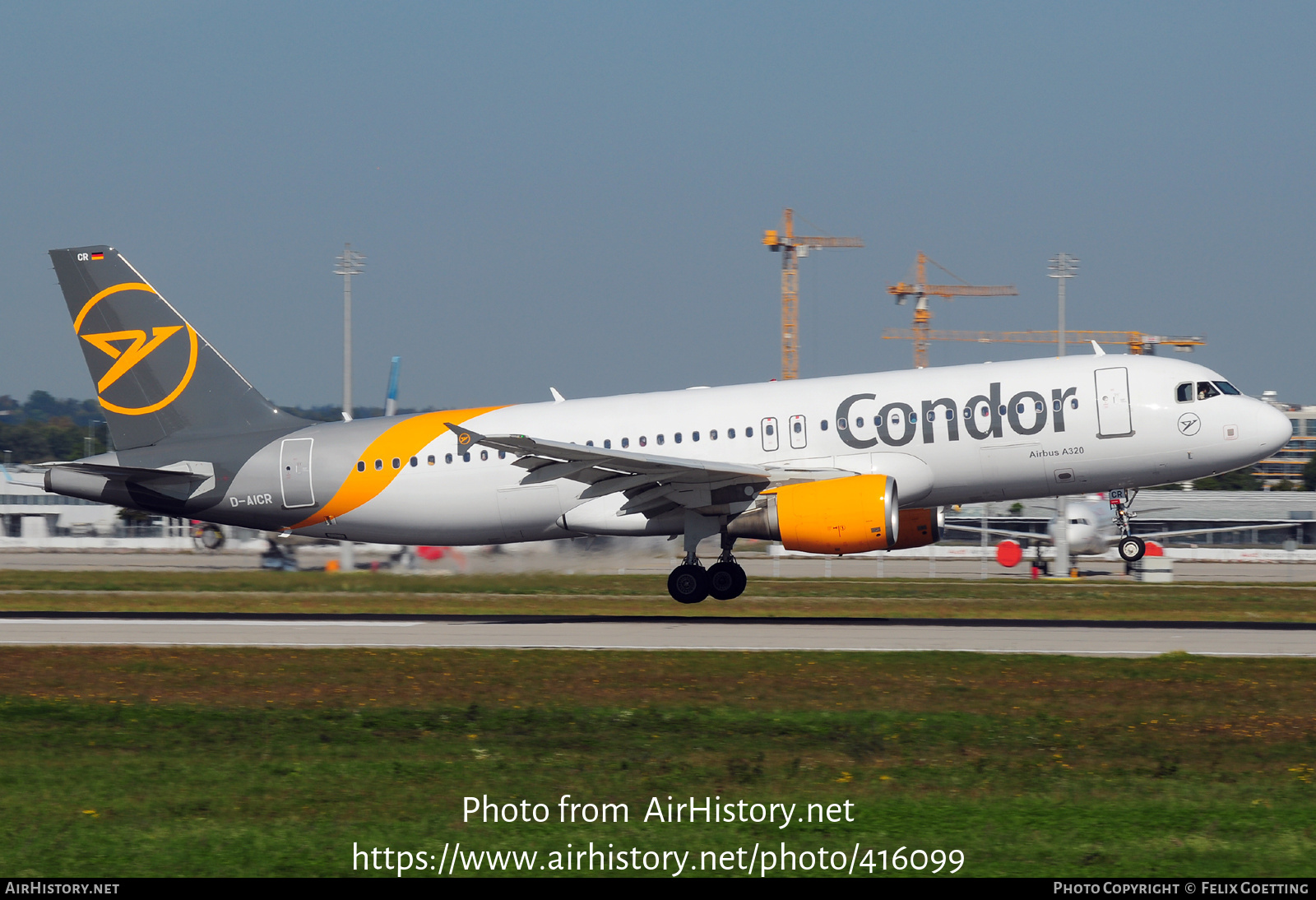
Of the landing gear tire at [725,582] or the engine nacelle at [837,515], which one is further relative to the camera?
the landing gear tire at [725,582]

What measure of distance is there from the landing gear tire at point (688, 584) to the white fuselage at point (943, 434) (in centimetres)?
111

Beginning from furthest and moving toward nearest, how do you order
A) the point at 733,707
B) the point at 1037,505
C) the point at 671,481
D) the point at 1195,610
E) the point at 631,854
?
1. the point at 1037,505
2. the point at 1195,610
3. the point at 671,481
4. the point at 733,707
5. the point at 631,854

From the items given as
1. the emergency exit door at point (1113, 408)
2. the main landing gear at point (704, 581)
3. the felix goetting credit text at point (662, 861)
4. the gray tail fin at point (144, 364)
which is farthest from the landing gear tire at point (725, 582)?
the felix goetting credit text at point (662, 861)

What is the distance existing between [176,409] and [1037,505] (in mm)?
71340

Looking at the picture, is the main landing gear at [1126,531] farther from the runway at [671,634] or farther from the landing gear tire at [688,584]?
the landing gear tire at [688,584]

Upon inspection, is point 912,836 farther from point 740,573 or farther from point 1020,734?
point 740,573

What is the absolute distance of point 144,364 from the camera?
94.2 feet

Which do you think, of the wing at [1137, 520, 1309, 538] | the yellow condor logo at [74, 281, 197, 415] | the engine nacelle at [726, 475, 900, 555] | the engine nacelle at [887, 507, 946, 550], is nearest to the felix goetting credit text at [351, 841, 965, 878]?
the engine nacelle at [726, 475, 900, 555]

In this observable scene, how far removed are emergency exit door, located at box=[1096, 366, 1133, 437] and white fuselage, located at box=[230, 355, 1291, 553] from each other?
0.9 inches

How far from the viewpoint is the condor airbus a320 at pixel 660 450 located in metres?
25.1

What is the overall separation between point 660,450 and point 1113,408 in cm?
890

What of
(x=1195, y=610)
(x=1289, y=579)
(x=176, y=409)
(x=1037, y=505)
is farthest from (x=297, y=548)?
(x=1037, y=505)

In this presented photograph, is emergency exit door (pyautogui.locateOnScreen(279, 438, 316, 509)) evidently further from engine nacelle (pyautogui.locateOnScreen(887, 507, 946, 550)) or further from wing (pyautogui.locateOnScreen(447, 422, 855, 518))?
engine nacelle (pyautogui.locateOnScreen(887, 507, 946, 550))

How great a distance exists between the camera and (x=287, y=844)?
9492 millimetres
